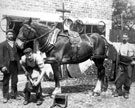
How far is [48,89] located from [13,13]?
10.2 feet

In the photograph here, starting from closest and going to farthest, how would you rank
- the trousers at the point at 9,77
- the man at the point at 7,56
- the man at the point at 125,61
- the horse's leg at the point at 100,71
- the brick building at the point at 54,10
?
the man at the point at 7,56 < the trousers at the point at 9,77 < the man at the point at 125,61 < the horse's leg at the point at 100,71 < the brick building at the point at 54,10

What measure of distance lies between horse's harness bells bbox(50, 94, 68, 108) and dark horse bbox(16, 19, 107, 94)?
520mm

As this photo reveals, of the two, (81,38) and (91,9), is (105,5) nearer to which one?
(91,9)

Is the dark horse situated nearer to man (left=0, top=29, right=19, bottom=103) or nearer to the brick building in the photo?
man (left=0, top=29, right=19, bottom=103)

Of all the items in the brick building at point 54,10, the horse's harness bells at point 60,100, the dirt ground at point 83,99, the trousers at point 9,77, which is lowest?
the dirt ground at point 83,99

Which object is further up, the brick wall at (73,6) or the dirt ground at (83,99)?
the brick wall at (73,6)

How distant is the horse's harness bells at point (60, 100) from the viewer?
4920 mm

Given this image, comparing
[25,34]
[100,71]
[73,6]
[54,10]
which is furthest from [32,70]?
[73,6]

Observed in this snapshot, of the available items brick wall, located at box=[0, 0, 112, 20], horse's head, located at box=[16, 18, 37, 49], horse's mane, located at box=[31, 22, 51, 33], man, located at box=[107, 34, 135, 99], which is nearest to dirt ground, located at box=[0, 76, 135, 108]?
man, located at box=[107, 34, 135, 99]

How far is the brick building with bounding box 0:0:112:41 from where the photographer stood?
7380 millimetres

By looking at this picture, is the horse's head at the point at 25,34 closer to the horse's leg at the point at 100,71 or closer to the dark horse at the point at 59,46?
the dark horse at the point at 59,46

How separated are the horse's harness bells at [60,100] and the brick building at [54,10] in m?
3.46

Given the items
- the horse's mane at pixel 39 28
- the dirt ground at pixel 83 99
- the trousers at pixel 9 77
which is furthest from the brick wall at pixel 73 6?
the dirt ground at pixel 83 99

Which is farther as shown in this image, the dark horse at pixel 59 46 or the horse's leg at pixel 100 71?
the horse's leg at pixel 100 71
